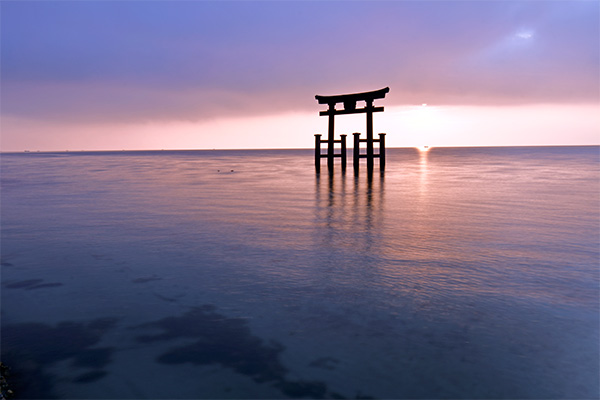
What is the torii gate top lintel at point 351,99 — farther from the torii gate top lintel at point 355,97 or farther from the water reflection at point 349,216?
the water reflection at point 349,216

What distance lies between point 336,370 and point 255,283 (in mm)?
2230

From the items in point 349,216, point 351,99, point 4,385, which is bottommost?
point 4,385

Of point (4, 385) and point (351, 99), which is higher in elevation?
point (351, 99)

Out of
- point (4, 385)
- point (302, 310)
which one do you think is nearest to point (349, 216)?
point (302, 310)

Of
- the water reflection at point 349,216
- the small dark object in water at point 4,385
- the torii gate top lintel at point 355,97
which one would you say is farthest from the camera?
the torii gate top lintel at point 355,97

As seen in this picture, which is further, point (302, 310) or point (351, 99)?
point (351, 99)

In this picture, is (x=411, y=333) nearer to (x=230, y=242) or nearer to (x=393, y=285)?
(x=393, y=285)

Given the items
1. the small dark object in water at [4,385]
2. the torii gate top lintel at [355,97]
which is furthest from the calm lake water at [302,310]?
the torii gate top lintel at [355,97]

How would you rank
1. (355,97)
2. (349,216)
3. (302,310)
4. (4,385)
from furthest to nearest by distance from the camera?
(355,97) < (349,216) < (302,310) < (4,385)

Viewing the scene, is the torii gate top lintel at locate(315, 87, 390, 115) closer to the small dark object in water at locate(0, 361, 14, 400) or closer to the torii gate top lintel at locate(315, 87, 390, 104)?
the torii gate top lintel at locate(315, 87, 390, 104)

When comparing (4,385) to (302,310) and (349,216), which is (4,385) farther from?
(349,216)

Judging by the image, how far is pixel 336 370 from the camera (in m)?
3.38

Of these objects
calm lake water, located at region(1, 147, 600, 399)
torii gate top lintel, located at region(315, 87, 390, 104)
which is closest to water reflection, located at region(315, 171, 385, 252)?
calm lake water, located at region(1, 147, 600, 399)

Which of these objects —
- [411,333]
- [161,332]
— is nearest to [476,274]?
[411,333]
